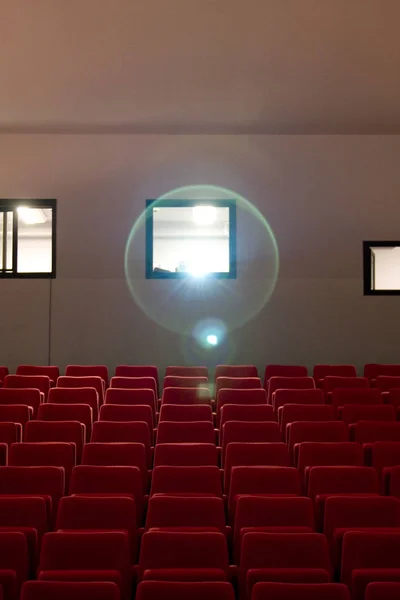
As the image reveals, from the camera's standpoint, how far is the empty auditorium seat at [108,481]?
73.7 inches

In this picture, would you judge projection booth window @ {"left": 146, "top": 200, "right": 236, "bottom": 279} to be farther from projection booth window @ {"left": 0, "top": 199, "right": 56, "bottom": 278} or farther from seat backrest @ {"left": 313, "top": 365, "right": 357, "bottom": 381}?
seat backrest @ {"left": 313, "top": 365, "right": 357, "bottom": 381}

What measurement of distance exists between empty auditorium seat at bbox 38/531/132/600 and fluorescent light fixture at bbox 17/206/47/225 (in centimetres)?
252

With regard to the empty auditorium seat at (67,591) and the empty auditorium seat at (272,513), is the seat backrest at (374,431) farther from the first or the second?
the empty auditorium seat at (67,591)

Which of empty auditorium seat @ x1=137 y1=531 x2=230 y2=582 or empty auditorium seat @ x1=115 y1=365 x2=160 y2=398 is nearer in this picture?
empty auditorium seat @ x1=137 y1=531 x2=230 y2=582

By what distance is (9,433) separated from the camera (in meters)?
2.29

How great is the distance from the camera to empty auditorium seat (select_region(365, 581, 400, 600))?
1.27 meters

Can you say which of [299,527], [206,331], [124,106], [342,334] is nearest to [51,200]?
[124,106]

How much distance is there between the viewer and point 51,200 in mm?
3691

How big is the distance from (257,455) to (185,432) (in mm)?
314

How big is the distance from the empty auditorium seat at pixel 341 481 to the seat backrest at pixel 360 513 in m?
0.17

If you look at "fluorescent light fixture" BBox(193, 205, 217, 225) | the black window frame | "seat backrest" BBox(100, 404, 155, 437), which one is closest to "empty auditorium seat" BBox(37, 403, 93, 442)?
"seat backrest" BBox(100, 404, 155, 437)

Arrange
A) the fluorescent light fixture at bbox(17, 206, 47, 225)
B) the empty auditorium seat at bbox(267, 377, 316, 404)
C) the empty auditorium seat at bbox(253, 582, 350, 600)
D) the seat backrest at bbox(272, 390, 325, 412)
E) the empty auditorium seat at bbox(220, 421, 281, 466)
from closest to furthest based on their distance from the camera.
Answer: the empty auditorium seat at bbox(253, 582, 350, 600) → the empty auditorium seat at bbox(220, 421, 281, 466) → the seat backrest at bbox(272, 390, 325, 412) → the empty auditorium seat at bbox(267, 377, 316, 404) → the fluorescent light fixture at bbox(17, 206, 47, 225)

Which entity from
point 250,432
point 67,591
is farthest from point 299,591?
point 250,432

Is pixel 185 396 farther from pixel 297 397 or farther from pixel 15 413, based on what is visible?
pixel 15 413
